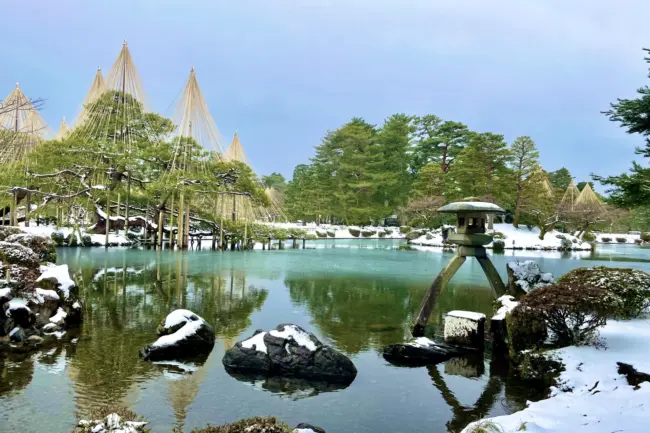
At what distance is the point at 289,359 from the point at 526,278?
17.3 ft

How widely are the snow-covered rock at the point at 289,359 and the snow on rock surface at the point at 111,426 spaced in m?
2.65

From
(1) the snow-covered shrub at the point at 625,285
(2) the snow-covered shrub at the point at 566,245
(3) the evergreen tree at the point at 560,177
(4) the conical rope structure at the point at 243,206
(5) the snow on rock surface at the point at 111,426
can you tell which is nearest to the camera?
(5) the snow on rock surface at the point at 111,426

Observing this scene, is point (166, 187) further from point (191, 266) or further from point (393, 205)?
point (393, 205)

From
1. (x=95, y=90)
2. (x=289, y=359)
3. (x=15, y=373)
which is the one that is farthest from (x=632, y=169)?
(x=95, y=90)

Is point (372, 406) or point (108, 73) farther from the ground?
point (108, 73)

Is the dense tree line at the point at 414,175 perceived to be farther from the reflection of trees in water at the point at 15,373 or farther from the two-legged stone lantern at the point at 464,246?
the reflection of trees in water at the point at 15,373

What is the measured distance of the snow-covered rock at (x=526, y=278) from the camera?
29.3ft

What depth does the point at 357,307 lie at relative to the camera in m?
11.4

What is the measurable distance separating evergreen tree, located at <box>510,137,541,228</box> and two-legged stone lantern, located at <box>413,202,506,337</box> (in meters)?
35.8

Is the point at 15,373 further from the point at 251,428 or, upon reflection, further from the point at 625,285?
the point at 625,285

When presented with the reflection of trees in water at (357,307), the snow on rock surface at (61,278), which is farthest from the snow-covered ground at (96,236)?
the snow on rock surface at (61,278)

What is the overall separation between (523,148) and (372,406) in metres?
41.8

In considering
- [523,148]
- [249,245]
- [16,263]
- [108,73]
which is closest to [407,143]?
[523,148]

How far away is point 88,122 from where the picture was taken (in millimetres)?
28766
